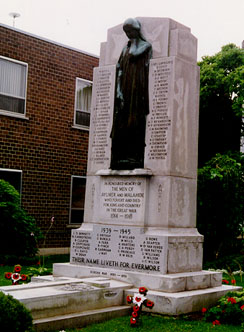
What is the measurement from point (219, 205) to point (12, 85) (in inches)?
327

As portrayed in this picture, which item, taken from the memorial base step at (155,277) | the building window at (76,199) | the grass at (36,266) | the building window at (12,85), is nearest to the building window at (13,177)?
the building window at (12,85)

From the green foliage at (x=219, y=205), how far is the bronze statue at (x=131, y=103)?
769 centimetres

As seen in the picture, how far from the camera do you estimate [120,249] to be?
30.4ft

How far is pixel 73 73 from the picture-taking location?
68.9 feet

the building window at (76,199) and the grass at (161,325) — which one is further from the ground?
the building window at (76,199)

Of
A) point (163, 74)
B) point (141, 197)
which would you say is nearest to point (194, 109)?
point (163, 74)

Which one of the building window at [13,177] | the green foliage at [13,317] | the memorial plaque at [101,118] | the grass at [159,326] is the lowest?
the grass at [159,326]

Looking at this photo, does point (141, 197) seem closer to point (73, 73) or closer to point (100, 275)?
point (100, 275)

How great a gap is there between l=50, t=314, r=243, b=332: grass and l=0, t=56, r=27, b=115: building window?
12516 mm

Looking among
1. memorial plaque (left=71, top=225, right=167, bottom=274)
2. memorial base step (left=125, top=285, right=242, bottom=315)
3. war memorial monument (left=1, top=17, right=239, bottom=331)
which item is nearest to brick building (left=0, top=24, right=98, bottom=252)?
war memorial monument (left=1, top=17, right=239, bottom=331)

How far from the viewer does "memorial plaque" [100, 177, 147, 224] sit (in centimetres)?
926

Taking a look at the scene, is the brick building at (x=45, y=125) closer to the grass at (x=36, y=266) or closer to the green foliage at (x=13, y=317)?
the grass at (x=36, y=266)

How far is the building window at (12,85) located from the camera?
744 inches

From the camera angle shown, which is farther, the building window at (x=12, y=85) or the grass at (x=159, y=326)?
the building window at (x=12, y=85)
